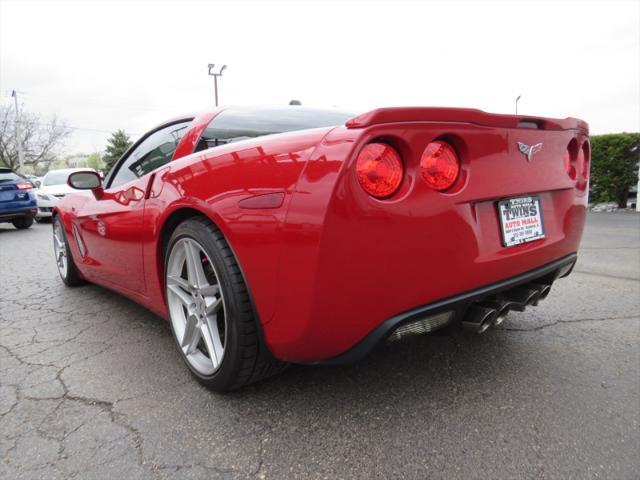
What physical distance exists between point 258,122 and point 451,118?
1029mm

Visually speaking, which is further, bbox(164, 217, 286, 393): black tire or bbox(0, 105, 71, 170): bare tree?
bbox(0, 105, 71, 170): bare tree

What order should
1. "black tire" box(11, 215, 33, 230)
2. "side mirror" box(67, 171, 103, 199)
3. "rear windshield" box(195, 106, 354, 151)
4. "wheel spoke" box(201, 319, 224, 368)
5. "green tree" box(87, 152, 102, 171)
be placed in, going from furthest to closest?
"green tree" box(87, 152, 102, 171)
"black tire" box(11, 215, 33, 230)
"side mirror" box(67, 171, 103, 199)
"rear windshield" box(195, 106, 354, 151)
"wheel spoke" box(201, 319, 224, 368)

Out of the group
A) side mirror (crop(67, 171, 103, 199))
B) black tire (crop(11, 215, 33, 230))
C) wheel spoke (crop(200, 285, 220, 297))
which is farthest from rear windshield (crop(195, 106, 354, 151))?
black tire (crop(11, 215, 33, 230))

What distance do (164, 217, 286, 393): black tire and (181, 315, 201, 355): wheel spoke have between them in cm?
25

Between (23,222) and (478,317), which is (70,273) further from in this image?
(23,222)

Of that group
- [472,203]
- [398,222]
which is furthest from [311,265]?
[472,203]

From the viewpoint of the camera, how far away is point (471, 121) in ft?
5.26

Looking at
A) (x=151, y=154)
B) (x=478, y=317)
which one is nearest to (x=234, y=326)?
(x=478, y=317)

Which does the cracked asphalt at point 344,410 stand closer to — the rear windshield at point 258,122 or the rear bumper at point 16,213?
the rear windshield at point 258,122

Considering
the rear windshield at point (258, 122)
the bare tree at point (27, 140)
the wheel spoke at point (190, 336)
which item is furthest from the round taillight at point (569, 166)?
the bare tree at point (27, 140)

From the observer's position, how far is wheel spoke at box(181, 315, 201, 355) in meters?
2.01

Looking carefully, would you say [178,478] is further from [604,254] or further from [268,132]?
[604,254]

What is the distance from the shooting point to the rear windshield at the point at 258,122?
2.12 m

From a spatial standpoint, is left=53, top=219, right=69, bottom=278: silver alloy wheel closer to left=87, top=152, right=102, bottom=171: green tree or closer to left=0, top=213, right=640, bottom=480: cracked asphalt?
left=0, top=213, right=640, bottom=480: cracked asphalt
